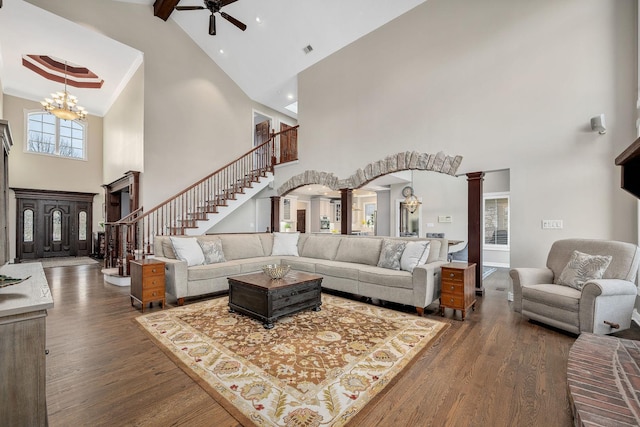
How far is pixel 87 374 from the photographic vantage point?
2.25 metres

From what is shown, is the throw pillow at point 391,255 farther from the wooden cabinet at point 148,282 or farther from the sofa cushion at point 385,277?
the wooden cabinet at point 148,282

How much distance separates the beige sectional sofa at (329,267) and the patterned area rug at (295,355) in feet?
0.99

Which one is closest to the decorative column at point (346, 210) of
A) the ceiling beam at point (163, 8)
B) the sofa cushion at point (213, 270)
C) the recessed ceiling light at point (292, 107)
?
the sofa cushion at point (213, 270)

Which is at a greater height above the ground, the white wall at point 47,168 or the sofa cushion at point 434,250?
the white wall at point 47,168

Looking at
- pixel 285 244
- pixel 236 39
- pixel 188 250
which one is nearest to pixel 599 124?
pixel 285 244

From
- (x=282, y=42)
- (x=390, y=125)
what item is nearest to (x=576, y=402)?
(x=390, y=125)

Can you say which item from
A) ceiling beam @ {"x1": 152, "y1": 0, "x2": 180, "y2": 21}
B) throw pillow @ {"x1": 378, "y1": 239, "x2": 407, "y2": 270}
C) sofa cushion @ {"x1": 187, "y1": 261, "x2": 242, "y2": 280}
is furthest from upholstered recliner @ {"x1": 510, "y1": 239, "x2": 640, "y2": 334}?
ceiling beam @ {"x1": 152, "y1": 0, "x2": 180, "y2": 21}

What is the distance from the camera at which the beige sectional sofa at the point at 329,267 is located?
12.4 ft

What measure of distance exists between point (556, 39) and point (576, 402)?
4878 mm

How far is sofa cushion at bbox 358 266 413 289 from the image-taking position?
3.78m

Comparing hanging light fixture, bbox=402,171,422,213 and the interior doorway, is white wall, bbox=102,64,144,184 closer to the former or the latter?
the interior doorway

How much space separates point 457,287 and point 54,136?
38.9ft

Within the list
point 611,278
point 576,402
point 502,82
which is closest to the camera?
point 576,402

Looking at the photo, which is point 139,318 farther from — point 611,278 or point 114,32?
point 114,32
